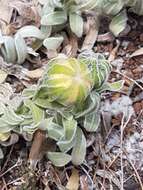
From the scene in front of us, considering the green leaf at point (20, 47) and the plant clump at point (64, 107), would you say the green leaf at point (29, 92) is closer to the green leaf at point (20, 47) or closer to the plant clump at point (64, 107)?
the plant clump at point (64, 107)

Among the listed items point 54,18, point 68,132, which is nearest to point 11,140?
point 68,132

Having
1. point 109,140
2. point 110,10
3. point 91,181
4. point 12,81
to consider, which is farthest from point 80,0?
point 91,181

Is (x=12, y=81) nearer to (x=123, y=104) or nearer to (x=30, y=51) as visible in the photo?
(x=30, y=51)

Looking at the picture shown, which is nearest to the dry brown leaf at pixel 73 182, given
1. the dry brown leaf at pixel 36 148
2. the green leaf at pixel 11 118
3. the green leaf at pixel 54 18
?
the dry brown leaf at pixel 36 148

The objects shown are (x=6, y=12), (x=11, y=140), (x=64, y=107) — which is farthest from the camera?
(x=6, y=12)

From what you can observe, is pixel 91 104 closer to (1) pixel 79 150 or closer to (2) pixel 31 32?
(1) pixel 79 150
